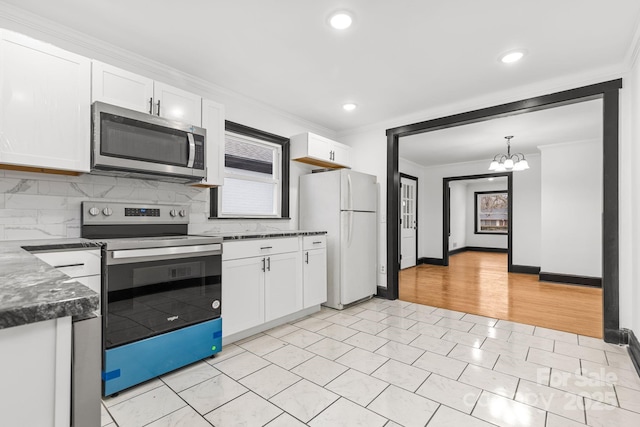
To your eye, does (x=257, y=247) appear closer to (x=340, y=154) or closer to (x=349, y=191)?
(x=349, y=191)

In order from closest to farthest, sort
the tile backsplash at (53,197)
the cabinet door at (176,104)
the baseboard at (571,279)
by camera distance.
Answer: the tile backsplash at (53,197)
the cabinet door at (176,104)
the baseboard at (571,279)

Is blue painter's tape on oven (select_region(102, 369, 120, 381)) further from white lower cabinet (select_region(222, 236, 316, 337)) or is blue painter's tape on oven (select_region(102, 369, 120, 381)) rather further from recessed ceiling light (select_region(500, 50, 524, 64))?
recessed ceiling light (select_region(500, 50, 524, 64))

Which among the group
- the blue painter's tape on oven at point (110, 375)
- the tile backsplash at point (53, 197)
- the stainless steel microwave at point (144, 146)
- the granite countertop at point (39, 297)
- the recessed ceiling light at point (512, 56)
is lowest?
the blue painter's tape on oven at point (110, 375)

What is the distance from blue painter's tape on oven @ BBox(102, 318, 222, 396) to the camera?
1.91m

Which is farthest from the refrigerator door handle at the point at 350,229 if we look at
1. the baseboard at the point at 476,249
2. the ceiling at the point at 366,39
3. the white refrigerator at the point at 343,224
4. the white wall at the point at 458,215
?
the baseboard at the point at 476,249

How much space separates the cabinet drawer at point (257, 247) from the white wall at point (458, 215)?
24.6ft

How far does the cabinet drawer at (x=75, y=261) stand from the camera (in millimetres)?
1720

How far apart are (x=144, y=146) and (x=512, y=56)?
2999 mm

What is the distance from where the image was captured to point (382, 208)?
14.4ft

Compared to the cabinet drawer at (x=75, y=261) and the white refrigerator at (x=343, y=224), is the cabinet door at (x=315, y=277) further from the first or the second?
the cabinet drawer at (x=75, y=261)

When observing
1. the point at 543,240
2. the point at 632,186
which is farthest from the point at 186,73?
the point at 543,240

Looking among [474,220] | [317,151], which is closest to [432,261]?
[474,220]

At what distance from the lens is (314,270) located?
11.6ft

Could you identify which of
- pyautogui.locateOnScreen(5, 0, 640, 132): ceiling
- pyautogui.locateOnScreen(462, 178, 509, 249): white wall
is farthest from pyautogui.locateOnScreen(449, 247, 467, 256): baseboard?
pyautogui.locateOnScreen(5, 0, 640, 132): ceiling
